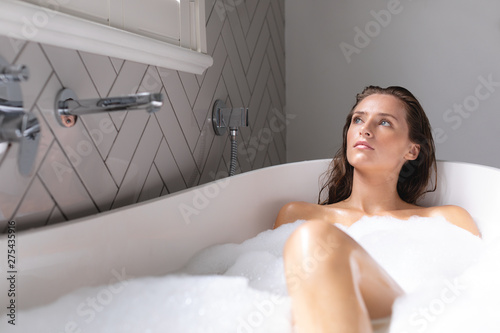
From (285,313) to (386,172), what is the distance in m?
0.82

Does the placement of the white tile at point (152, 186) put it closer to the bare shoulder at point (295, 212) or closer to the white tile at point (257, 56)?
the bare shoulder at point (295, 212)

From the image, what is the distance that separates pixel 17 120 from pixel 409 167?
123cm

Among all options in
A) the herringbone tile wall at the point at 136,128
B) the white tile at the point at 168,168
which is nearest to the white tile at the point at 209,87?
the herringbone tile wall at the point at 136,128

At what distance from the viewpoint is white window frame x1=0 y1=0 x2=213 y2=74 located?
93cm

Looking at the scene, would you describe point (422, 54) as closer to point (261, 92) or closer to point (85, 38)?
point (261, 92)

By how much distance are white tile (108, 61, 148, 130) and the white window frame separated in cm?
3

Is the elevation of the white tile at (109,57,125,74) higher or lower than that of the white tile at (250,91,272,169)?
higher

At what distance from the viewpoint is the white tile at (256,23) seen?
2117 millimetres

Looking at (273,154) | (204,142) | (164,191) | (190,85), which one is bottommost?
(273,154)

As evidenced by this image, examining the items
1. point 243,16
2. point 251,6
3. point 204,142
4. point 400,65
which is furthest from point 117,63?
point 400,65

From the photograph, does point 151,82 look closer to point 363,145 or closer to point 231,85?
point 231,85

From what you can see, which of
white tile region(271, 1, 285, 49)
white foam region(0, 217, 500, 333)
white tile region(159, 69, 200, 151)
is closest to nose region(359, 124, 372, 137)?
white foam region(0, 217, 500, 333)

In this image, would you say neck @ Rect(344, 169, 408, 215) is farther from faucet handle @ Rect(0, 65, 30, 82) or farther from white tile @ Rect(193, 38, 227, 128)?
faucet handle @ Rect(0, 65, 30, 82)

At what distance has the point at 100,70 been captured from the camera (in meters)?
1.20
